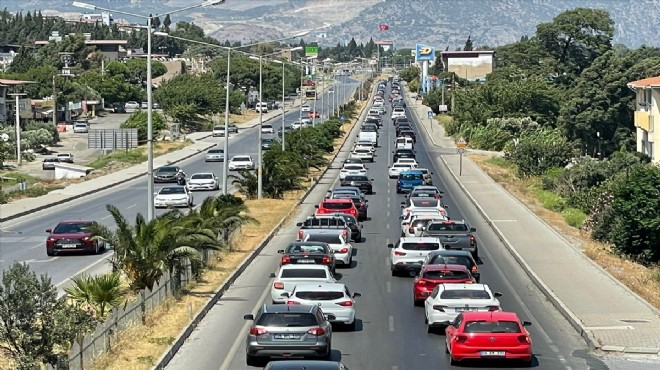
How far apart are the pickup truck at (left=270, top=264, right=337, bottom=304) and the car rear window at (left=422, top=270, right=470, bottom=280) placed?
2.26 metres

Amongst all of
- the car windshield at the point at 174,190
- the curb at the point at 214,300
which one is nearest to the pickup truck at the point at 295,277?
the curb at the point at 214,300

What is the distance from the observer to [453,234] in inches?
1464

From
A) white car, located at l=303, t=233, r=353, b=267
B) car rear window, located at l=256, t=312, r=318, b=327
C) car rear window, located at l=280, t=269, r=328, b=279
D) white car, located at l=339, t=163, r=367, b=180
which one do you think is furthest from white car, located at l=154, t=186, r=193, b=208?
car rear window, located at l=256, t=312, r=318, b=327

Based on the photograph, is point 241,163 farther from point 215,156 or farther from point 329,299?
point 329,299

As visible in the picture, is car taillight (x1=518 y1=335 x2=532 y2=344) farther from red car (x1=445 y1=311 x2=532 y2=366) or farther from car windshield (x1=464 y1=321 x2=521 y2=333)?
car windshield (x1=464 y1=321 x2=521 y2=333)

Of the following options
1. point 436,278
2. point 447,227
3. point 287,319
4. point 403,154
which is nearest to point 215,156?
point 403,154

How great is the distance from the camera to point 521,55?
150 m

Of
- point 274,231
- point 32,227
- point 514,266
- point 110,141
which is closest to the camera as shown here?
point 514,266

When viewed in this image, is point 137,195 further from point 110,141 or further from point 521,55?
point 521,55

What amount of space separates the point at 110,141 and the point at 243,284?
195 feet

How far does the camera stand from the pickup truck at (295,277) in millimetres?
27109

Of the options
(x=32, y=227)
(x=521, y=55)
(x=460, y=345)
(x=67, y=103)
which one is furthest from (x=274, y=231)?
(x=521, y=55)

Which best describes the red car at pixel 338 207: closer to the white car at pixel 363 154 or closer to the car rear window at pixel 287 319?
the car rear window at pixel 287 319

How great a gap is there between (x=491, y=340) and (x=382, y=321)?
574cm
